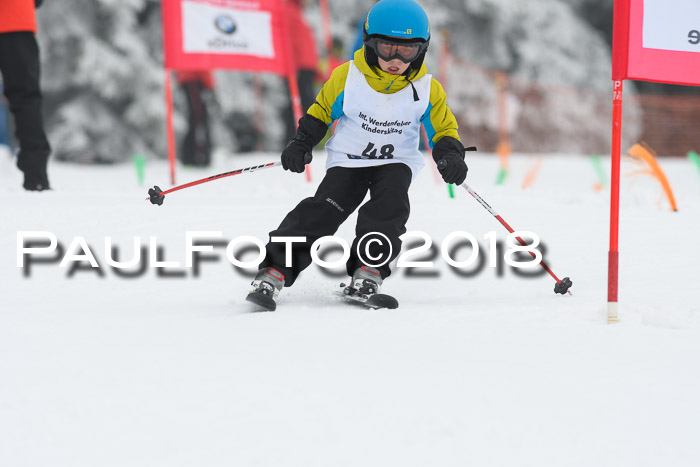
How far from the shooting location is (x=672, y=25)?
2.78 metres

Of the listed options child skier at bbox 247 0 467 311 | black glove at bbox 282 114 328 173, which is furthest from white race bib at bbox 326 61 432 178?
black glove at bbox 282 114 328 173

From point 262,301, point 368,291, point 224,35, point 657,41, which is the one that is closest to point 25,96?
point 224,35

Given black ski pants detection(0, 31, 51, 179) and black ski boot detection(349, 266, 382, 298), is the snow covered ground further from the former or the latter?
black ski pants detection(0, 31, 51, 179)

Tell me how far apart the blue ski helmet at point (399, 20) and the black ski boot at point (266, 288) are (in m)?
0.94

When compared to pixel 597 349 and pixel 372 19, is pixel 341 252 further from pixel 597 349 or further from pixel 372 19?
pixel 597 349

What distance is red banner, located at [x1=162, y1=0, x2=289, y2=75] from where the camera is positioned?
583 centimetres

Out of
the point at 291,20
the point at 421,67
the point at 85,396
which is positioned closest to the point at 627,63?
the point at 421,67

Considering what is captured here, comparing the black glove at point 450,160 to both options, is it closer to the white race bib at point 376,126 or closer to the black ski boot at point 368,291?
the white race bib at point 376,126

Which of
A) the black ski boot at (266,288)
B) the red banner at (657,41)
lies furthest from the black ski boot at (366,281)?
the red banner at (657,41)

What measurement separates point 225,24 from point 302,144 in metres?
3.22

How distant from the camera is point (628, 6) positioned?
265 cm

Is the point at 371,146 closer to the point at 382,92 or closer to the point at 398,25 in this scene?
the point at 382,92

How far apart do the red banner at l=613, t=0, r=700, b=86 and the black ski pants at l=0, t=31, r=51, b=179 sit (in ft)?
10.9

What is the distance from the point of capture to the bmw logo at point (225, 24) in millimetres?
5883
